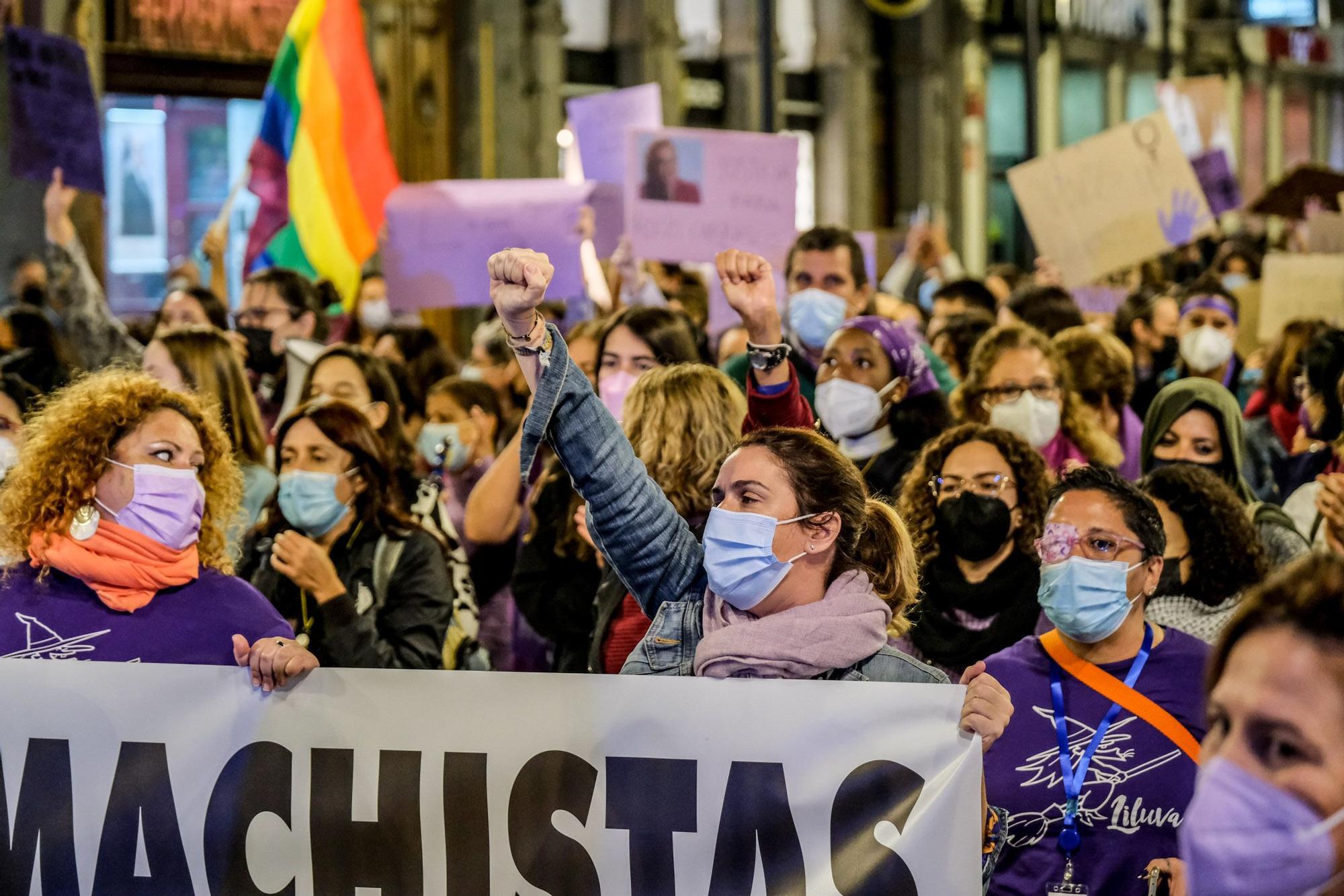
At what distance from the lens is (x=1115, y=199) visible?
982 centimetres

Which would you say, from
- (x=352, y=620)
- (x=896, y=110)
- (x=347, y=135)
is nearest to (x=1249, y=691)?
(x=352, y=620)

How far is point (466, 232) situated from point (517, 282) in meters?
5.26

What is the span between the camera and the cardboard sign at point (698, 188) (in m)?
8.58

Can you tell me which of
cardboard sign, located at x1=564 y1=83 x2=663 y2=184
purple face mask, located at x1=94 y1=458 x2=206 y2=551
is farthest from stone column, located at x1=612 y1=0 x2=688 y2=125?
purple face mask, located at x1=94 y1=458 x2=206 y2=551

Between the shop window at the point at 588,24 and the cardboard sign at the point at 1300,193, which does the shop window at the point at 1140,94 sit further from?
the cardboard sign at the point at 1300,193

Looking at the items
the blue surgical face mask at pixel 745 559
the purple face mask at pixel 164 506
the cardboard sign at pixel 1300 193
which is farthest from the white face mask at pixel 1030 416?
the cardboard sign at pixel 1300 193

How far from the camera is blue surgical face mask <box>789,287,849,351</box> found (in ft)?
19.6

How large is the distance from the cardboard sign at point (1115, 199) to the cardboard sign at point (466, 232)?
2.90 meters

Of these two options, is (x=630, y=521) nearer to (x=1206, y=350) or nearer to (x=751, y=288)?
(x=751, y=288)

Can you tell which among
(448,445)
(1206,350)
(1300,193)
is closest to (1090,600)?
(448,445)

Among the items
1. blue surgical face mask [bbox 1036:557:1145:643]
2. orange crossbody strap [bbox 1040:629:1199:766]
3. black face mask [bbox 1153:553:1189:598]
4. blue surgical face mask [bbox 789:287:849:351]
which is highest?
blue surgical face mask [bbox 789:287:849:351]

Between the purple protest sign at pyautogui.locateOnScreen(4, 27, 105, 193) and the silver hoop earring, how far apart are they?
430cm

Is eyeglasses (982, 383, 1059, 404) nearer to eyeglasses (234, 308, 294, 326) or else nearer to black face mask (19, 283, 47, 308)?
eyeglasses (234, 308, 294, 326)

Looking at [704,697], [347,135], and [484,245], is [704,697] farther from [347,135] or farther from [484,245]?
[347,135]
